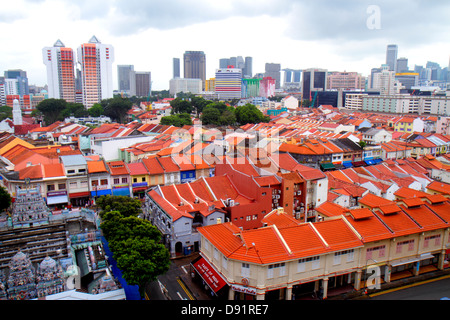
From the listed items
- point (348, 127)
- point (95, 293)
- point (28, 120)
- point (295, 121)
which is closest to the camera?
point (95, 293)

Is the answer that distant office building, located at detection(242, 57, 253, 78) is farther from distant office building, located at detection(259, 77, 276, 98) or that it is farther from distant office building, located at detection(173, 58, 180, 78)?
distant office building, located at detection(259, 77, 276, 98)

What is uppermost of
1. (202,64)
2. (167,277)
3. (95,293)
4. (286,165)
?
(202,64)

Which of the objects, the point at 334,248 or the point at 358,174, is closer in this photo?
the point at 334,248

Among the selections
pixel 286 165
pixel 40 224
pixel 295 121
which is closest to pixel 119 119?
pixel 295 121

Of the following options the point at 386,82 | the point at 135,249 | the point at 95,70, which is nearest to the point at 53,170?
the point at 135,249

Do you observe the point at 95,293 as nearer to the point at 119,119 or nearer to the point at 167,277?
the point at 167,277

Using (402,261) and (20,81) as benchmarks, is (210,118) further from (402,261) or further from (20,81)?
(20,81)
